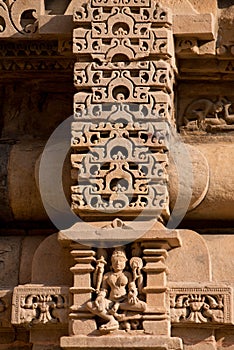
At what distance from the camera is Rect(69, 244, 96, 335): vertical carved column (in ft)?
26.8

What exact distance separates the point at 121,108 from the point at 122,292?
0.96 m

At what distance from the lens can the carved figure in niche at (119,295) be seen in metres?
8.12

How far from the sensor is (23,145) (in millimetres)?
8906

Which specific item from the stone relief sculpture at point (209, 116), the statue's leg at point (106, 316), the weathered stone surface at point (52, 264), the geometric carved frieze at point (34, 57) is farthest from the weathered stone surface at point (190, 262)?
the geometric carved frieze at point (34, 57)

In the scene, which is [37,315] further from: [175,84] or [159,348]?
[175,84]

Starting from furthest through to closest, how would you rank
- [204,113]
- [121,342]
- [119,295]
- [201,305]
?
[204,113], [201,305], [119,295], [121,342]

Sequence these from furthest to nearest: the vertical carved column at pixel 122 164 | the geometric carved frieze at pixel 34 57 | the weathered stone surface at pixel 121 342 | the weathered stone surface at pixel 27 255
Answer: the geometric carved frieze at pixel 34 57, the weathered stone surface at pixel 27 255, the vertical carved column at pixel 122 164, the weathered stone surface at pixel 121 342

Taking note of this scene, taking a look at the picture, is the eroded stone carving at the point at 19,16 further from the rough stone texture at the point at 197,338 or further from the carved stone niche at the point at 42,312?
the rough stone texture at the point at 197,338

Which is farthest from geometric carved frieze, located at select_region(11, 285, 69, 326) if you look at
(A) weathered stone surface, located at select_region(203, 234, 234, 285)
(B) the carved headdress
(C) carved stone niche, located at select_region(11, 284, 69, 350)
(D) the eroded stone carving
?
(D) the eroded stone carving

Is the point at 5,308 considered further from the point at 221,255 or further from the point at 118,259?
the point at 221,255

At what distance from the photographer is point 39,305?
8.38m

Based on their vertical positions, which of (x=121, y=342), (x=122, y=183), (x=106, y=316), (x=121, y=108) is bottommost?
(x=121, y=342)

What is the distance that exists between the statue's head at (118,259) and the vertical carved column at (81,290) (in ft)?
0.37

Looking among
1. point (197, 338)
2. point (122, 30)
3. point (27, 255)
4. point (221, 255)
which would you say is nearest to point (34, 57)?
point (122, 30)
